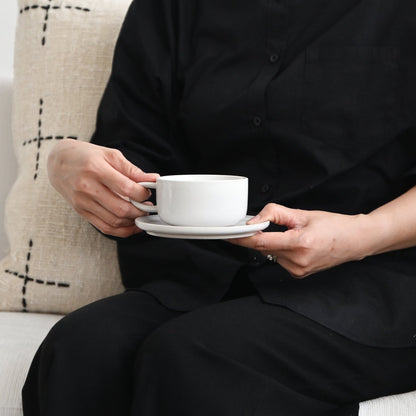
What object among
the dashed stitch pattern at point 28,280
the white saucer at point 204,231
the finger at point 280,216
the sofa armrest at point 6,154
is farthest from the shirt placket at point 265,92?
the sofa armrest at point 6,154

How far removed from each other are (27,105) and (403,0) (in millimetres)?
707

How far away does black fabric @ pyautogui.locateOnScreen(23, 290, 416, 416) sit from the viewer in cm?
85

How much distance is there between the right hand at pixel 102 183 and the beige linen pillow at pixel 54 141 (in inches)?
9.1

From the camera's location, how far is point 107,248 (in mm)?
1288

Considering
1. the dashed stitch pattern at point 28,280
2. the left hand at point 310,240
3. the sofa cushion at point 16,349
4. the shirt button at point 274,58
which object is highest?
the shirt button at point 274,58

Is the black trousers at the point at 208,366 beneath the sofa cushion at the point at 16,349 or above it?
above

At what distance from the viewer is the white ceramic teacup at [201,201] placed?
0.82m

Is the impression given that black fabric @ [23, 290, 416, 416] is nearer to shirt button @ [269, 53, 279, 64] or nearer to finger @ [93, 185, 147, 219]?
finger @ [93, 185, 147, 219]

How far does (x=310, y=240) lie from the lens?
3.06ft

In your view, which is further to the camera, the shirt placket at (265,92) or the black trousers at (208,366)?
the shirt placket at (265,92)

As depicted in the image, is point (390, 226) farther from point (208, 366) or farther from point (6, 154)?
point (6, 154)

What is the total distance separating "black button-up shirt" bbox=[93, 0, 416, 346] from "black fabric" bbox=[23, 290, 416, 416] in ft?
0.20

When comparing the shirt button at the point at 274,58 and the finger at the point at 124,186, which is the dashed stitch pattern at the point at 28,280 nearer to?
the finger at the point at 124,186

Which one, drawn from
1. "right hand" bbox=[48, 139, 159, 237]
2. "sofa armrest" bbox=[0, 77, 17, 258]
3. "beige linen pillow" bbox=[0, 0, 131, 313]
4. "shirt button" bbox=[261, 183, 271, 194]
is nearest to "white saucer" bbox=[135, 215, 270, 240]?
"right hand" bbox=[48, 139, 159, 237]
